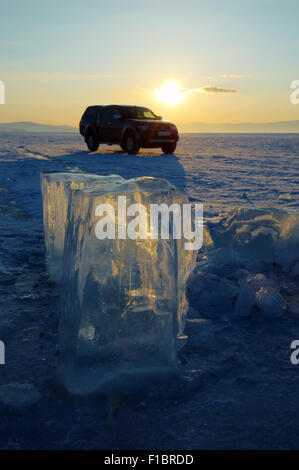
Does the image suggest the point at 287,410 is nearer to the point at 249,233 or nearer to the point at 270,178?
the point at 249,233

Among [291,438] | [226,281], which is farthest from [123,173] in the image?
[291,438]

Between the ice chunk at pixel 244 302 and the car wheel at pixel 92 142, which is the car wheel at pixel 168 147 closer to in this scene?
the car wheel at pixel 92 142

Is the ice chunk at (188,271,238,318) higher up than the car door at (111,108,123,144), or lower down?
lower down

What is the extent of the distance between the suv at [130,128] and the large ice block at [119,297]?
10805mm

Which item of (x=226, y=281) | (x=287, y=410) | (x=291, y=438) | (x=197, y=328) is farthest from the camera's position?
(x=226, y=281)

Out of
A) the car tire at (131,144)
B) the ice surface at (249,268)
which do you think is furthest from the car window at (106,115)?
the ice surface at (249,268)

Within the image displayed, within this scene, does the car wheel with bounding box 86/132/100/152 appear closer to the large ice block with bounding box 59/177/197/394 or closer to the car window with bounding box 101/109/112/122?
the car window with bounding box 101/109/112/122

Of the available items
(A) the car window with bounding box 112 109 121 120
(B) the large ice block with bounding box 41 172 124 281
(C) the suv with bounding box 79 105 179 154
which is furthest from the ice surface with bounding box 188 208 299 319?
(A) the car window with bounding box 112 109 121 120

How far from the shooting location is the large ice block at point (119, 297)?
5.78ft

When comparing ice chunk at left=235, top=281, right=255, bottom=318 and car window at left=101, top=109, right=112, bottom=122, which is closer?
ice chunk at left=235, top=281, right=255, bottom=318

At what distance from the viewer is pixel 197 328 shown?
226 cm

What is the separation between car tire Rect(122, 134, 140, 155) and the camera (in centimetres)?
1264

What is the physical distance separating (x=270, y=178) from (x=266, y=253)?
6237 mm
